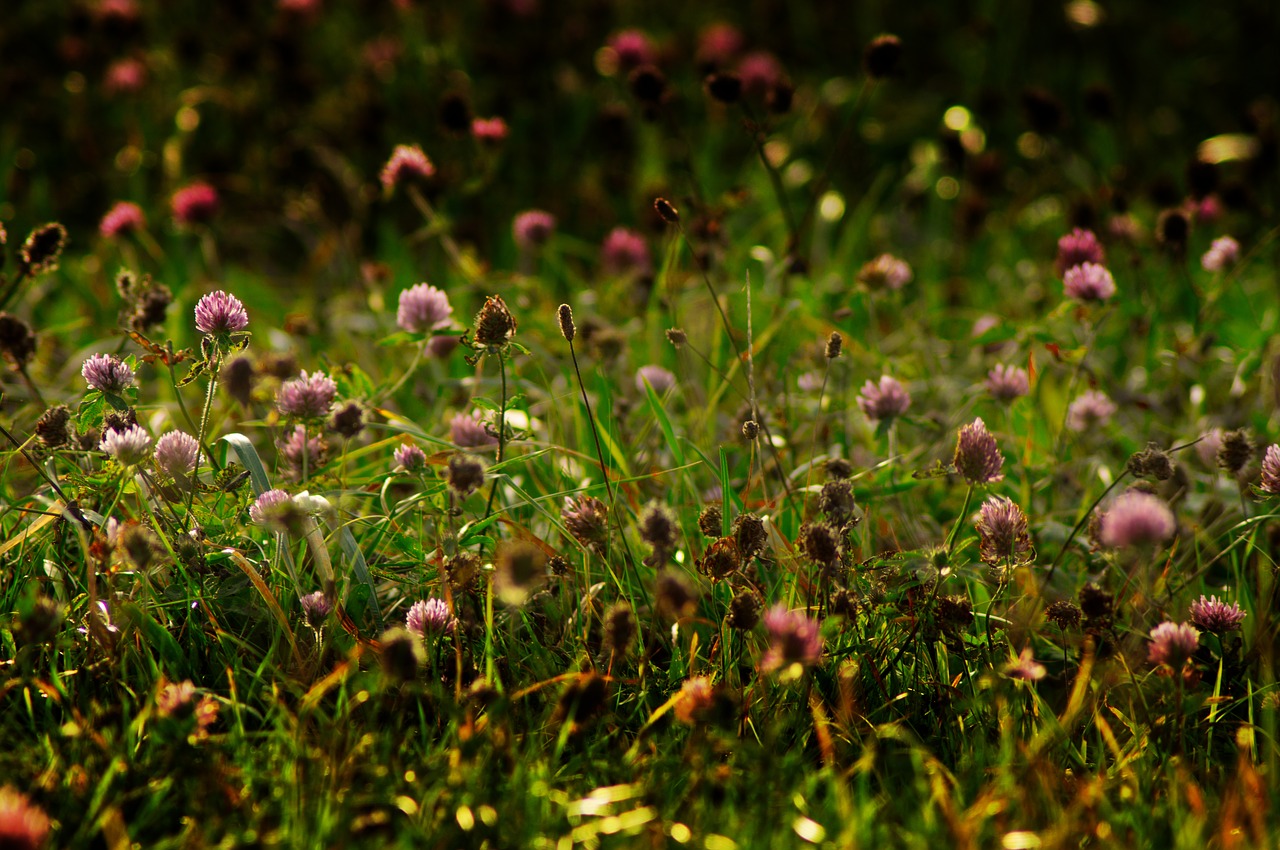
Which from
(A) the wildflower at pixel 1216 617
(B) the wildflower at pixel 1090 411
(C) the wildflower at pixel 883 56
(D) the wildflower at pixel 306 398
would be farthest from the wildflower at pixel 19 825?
(C) the wildflower at pixel 883 56

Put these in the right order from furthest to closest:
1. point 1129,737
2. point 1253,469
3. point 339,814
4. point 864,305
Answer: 1. point 864,305
2. point 1253,469
3. point 1129,737
4. point 339,814

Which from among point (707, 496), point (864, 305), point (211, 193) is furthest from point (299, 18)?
point (707, 496)

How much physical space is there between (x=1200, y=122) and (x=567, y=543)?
460 cm

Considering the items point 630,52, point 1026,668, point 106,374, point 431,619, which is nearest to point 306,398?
point 106,374

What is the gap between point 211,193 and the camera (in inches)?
124

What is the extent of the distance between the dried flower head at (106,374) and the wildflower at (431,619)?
592 millimetres

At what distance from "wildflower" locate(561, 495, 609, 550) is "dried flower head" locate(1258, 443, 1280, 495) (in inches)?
40.1

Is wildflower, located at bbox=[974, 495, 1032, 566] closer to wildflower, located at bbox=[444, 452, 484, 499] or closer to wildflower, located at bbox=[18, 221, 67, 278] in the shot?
wildflower, located at bbox=[444, 452, 484, 499]

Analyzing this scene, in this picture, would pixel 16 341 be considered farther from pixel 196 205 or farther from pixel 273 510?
pixel 196 205

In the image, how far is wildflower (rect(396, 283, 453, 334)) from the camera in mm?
2145

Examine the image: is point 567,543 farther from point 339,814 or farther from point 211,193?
point 211,193

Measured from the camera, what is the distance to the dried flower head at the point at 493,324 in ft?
5.86

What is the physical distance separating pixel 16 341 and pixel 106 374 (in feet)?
1.15

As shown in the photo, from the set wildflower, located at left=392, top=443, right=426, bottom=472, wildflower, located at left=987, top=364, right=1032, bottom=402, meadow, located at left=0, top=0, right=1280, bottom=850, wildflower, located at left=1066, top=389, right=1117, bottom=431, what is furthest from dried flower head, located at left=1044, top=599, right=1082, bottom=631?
wildflower, located at left=392, top=443, right=426, bottom=472
